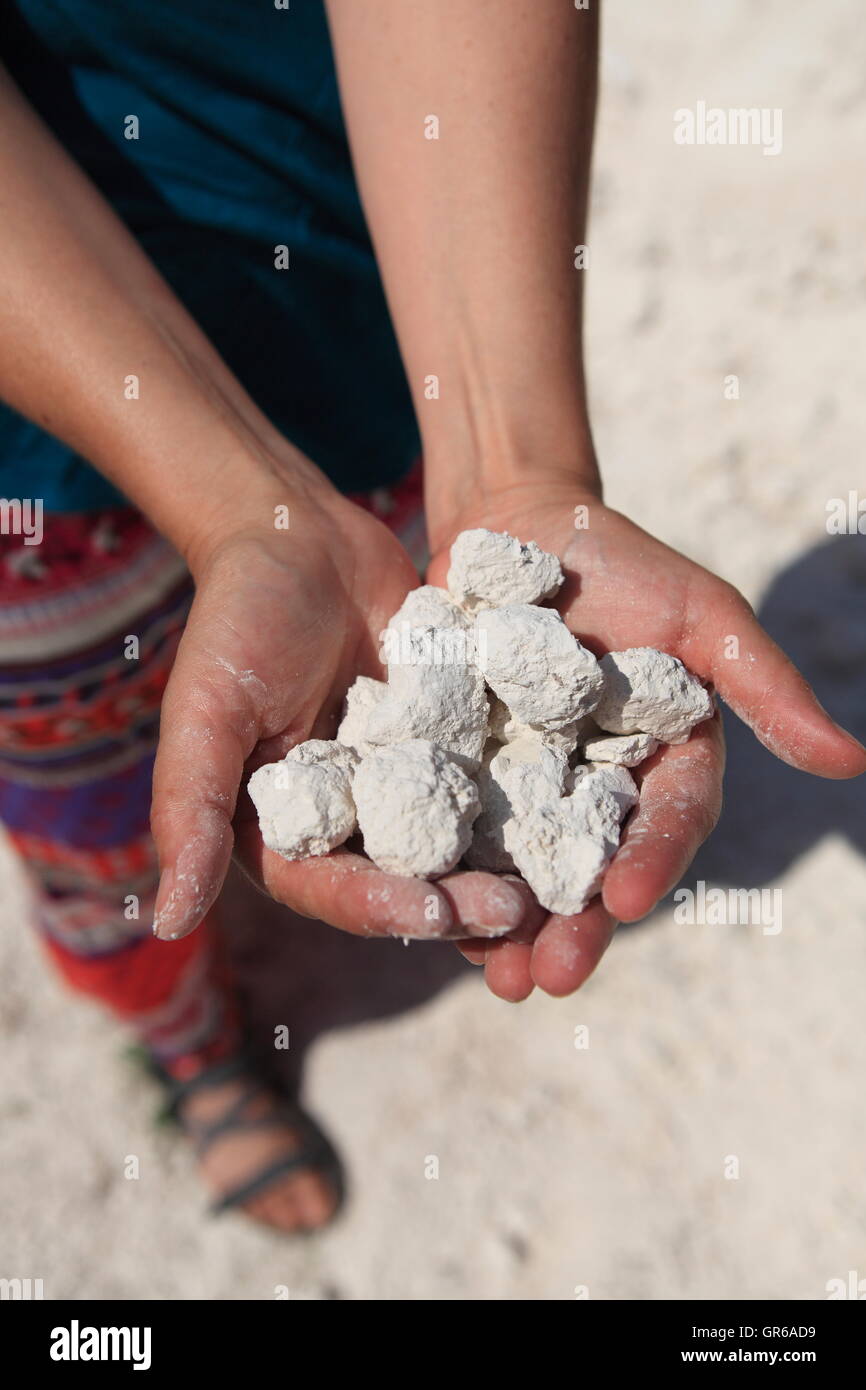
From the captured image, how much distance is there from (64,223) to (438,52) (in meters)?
0.72

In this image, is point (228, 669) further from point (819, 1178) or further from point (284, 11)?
point (819, 1178)

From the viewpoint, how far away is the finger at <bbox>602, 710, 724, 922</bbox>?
1.44 meters

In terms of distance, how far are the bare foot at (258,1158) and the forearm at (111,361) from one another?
1.58 meters

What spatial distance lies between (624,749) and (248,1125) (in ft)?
5.27

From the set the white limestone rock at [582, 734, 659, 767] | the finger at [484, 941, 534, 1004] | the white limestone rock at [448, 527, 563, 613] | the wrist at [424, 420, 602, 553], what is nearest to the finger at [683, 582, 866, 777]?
the white limestone rock at [582, 734, 659, 767]

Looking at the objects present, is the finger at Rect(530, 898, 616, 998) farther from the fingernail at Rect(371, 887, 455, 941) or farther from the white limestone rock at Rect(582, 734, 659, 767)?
the white limestone rock at Rect(582, 734, 659, 767)

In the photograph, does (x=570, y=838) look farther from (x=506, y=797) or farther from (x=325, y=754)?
(x=325, y=754)

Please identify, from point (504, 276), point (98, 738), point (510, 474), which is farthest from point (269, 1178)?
A: point (504, 276)

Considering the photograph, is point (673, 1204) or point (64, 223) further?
point (673, 1204)

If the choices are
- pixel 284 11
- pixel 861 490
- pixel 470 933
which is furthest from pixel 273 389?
pixel 861 490

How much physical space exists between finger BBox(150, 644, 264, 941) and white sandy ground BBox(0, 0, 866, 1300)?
4.96ft

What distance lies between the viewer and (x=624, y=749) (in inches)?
66.7

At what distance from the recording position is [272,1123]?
2.73 metres

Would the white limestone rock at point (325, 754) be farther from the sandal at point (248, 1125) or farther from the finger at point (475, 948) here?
the sandal at point (248, 1125)
